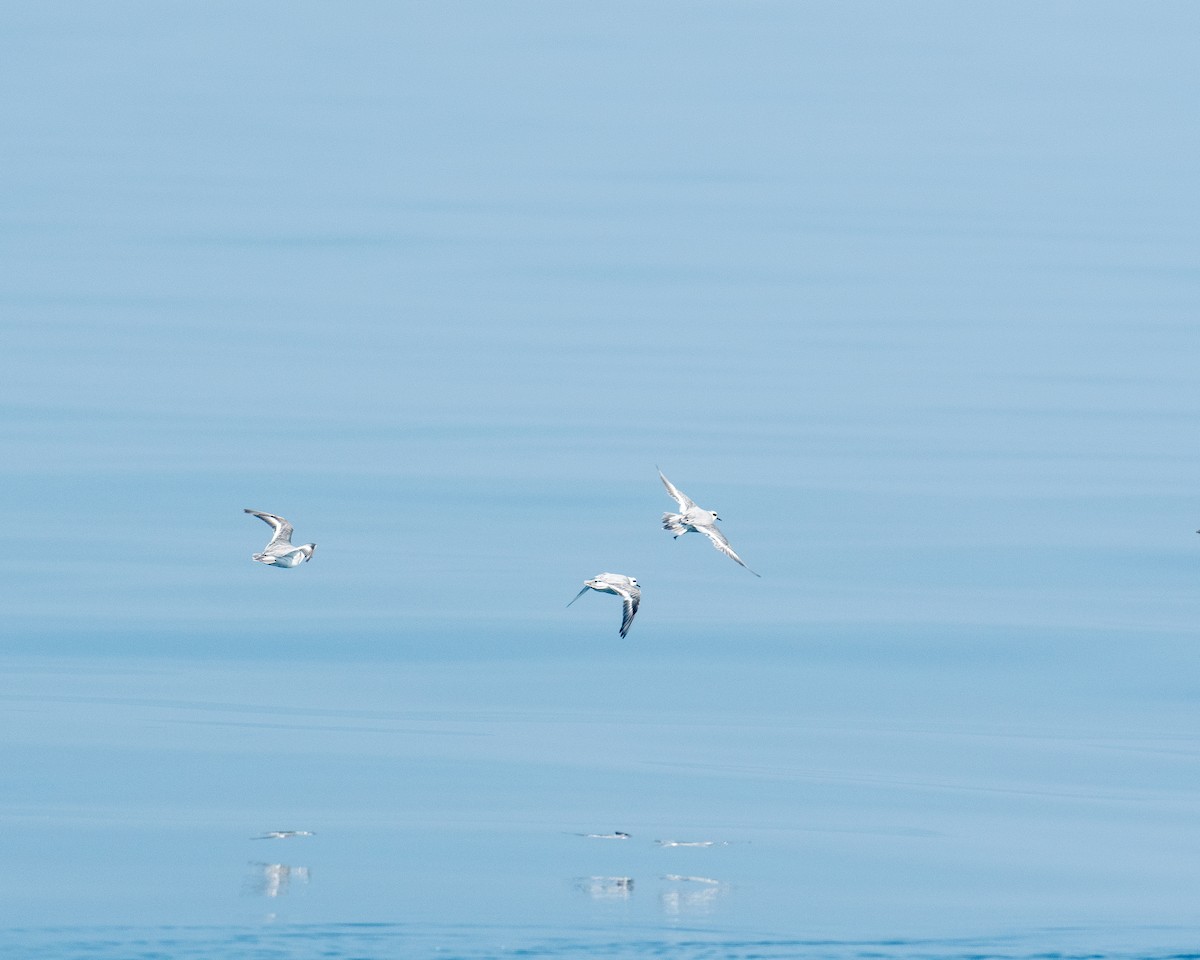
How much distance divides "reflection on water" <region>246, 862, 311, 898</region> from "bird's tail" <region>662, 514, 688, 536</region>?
634 centimetres

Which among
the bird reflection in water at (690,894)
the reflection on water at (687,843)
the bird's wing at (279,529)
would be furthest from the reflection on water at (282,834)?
the bird's wing at (279,529)

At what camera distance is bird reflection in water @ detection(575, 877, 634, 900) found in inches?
601

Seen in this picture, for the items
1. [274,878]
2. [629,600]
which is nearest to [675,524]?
[629,600]

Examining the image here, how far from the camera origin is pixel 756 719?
1894cm

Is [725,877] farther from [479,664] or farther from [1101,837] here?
[479,664]

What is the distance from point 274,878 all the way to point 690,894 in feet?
7.24

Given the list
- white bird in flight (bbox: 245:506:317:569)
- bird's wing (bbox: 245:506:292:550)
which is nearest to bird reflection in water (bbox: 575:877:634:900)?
white bird in flight (bbox: 245:506:317:569)

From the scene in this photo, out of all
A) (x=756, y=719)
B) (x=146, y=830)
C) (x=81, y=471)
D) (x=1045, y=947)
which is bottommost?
(x=1045, y=947)

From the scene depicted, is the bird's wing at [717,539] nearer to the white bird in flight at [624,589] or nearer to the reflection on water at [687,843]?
the white bird in flight at [624,589]

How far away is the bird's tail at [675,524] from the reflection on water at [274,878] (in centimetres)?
634

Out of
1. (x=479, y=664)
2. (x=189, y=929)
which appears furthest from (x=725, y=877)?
(x=479, y=664)

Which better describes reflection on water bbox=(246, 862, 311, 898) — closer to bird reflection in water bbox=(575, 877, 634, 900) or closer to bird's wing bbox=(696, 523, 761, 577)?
bird reflection in water bbox=(575, 877, 634, 900)

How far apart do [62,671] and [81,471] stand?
7.22m

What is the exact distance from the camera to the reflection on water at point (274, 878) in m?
15.2
